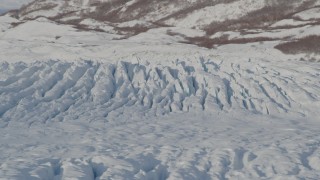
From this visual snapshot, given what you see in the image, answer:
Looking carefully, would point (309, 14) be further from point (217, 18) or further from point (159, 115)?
point (159, 115)

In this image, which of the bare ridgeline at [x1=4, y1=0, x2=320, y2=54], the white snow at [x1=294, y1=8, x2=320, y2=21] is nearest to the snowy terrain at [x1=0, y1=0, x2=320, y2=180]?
the bare ridgeline at [x1=4, y1=0, x2=320, y2=54]

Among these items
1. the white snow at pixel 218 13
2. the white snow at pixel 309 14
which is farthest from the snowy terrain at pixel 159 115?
Answer: the white snow at pixel 218 13

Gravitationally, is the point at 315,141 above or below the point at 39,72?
below

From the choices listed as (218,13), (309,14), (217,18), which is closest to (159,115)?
(309,14)

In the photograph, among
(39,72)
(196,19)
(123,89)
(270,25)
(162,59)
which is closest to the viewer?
(123,89)

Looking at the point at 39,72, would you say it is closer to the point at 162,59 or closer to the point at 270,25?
the point at 162,59

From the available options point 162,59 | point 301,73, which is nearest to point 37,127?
point 162,59

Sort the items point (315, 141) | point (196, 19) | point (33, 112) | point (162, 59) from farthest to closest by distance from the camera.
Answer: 1. point (196, 19)
2. point (162, 59)
3. point (33, 112)
4. point (315, 141)
